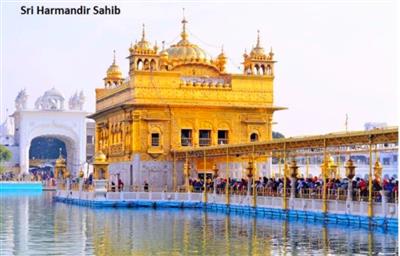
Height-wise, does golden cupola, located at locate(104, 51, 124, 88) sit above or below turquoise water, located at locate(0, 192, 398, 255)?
above

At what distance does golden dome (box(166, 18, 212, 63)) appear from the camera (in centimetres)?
4046

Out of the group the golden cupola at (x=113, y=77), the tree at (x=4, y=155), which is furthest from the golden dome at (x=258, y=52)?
the tree at (x=4, y=155)

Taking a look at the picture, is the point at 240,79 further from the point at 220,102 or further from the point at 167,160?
the point at 167,160

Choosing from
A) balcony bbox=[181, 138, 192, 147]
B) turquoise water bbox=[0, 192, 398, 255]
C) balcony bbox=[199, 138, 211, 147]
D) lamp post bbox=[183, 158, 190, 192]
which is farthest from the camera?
balcony bbox=[199, 138, 211, 147]

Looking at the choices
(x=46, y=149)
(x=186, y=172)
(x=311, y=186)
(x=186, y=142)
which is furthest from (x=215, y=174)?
(x=46, y=149)

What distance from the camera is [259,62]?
40562mm

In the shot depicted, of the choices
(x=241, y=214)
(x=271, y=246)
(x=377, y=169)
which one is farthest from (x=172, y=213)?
(x=271, y=246)

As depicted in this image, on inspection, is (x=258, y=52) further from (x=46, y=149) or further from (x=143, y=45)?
(x=46, y=149)

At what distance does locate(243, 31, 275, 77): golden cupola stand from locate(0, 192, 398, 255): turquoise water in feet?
42.5

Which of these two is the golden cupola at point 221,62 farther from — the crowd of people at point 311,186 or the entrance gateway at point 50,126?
the entrance gateway at point 50,126

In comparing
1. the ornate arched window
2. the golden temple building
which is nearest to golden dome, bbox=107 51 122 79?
the golden temple building

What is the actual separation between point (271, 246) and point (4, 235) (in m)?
6.39

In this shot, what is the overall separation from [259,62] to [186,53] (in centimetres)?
310

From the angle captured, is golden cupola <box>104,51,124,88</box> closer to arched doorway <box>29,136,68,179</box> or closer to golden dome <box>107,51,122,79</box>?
golden dome <box>107,51,122,79</box>
